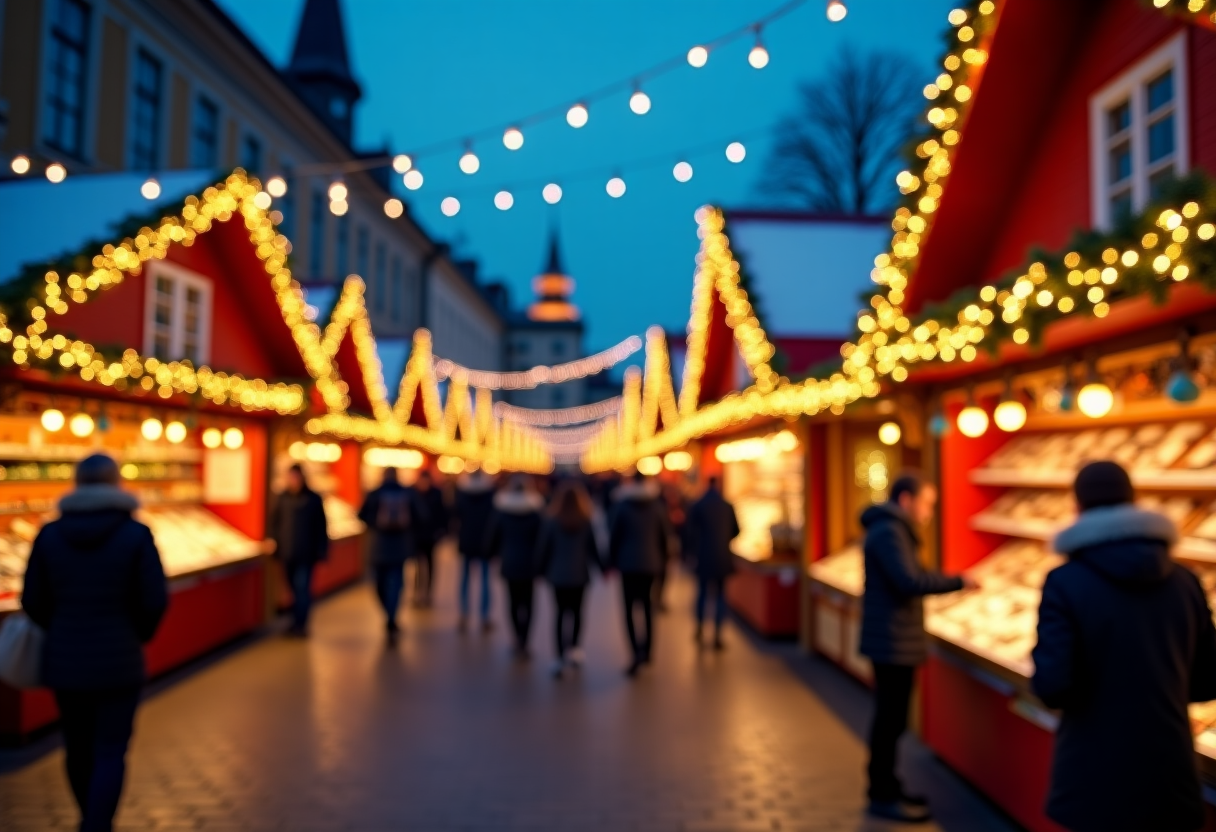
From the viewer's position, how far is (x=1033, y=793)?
17.5 feet

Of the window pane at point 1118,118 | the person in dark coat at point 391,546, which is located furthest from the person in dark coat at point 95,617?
the person in dark coat at point 391,546

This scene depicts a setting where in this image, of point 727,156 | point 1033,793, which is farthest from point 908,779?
point 727,156

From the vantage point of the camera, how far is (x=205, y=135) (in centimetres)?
2416

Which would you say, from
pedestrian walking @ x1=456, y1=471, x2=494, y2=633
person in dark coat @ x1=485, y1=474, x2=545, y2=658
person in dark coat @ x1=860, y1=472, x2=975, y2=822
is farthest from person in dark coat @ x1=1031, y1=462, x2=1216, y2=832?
pedestrian walking @ x1=456, y1=471, x2=494, y2=633

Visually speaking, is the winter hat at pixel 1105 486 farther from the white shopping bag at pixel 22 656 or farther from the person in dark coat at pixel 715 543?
the person in dark coat at pixel 715 543

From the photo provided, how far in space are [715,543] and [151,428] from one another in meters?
5.57

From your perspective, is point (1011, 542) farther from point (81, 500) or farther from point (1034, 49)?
point (81, 500)

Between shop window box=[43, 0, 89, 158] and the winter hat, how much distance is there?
1713 cm

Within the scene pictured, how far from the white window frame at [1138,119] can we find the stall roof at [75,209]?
6930 mm

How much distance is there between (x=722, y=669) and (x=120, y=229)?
21.1 ft

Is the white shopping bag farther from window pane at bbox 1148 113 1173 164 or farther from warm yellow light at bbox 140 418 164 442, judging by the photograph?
window pane at bbox 1148 113 1173 164

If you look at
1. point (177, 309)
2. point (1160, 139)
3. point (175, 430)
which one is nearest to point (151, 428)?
point (175, 430)

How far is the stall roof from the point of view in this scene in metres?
8.48

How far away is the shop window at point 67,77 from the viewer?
17000 millimetres
